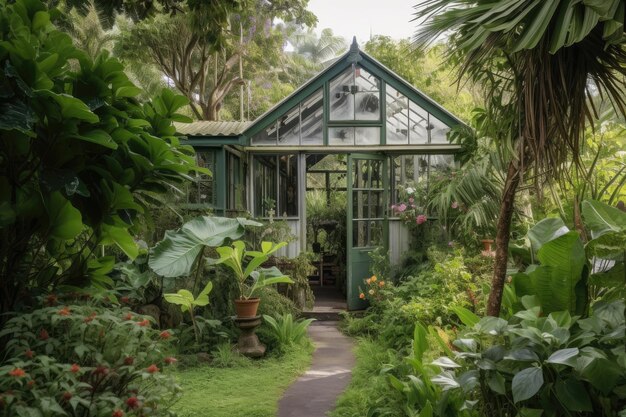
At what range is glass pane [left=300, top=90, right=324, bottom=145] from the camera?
31.6 feet

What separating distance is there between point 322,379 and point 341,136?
4566 millimetres

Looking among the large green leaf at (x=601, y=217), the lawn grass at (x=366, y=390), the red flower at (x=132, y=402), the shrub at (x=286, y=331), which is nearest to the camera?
the red flower at (x=132, y=402)

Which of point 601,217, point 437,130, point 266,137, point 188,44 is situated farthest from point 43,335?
point 188,44

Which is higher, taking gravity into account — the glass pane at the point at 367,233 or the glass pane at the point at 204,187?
the glass pane at the point at 204,187

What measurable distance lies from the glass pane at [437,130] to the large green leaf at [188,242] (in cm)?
377

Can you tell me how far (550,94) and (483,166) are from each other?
17.8 ft

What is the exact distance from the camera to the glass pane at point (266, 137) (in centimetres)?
970

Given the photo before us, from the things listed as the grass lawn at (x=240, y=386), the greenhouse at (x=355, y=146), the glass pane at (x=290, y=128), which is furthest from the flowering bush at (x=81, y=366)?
the glass pane at (x=290, y=128)

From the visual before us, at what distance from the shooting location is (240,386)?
5.86 meters

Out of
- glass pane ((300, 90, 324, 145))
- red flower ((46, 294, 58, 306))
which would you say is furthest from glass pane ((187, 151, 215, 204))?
red flower ((46, 294, 58, 306))

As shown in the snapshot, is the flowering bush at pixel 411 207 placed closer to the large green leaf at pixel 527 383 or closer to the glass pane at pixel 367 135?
the glass pane at pixel 367 135

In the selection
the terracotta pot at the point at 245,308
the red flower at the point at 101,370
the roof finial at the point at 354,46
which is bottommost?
the terracotta pot at the point at 245,308

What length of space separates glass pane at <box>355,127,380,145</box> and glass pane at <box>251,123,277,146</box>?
1.35 meters

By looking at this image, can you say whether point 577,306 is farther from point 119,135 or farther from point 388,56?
point 388,56
